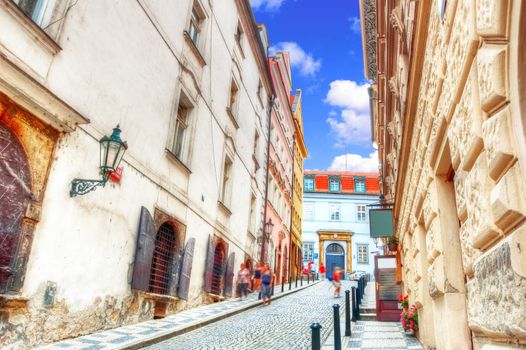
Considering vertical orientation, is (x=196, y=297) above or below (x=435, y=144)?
below

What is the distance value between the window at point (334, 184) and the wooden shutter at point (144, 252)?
42.3 meters

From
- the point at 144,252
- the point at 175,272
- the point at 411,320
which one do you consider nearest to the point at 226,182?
the point at 175,272

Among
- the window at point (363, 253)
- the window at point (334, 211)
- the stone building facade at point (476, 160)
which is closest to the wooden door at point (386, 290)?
the stone building facade at point (476, 160)

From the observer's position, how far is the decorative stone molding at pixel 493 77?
7.68ft

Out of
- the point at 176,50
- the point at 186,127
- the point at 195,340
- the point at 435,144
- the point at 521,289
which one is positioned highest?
the point at 176,50

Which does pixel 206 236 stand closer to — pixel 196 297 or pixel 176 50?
pixel 196 297

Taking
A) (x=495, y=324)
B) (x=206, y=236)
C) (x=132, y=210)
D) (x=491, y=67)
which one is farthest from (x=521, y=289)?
(x=206, y=236)

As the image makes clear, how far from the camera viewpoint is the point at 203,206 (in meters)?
13.2

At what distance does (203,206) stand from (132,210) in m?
4.22

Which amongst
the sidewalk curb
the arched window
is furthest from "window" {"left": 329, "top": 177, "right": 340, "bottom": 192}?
the sidewalk curb

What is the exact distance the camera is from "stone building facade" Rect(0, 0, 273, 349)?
613 cm

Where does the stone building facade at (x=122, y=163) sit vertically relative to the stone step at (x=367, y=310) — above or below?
above

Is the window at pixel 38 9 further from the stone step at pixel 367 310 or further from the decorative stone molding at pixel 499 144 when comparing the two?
the stone step at pixel 367 310

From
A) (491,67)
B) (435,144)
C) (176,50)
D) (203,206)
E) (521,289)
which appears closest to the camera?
(521,289)
